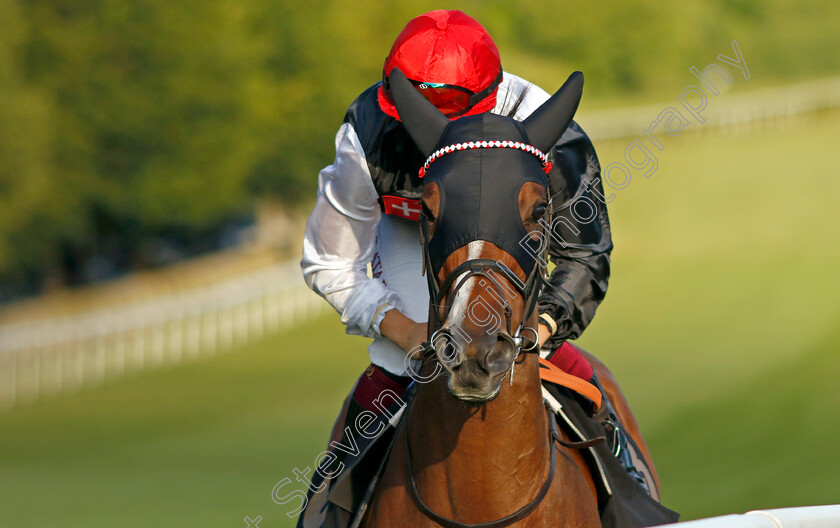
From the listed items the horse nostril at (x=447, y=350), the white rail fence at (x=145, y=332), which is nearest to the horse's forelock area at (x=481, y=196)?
the horse nostril at (x=447, y=350)

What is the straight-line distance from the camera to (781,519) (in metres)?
2.59

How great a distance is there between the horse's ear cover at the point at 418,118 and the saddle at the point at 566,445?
91 cm

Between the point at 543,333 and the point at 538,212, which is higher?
the point at 538,212

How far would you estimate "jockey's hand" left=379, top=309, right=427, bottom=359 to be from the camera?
305 cm

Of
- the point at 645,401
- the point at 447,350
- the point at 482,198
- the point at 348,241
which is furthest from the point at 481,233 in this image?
the point at 645,401

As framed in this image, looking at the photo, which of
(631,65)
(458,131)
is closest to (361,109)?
(458,131)

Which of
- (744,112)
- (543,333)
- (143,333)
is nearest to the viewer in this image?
(543,333)

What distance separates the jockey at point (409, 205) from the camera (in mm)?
3197

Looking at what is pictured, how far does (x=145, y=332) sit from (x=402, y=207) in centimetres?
1734

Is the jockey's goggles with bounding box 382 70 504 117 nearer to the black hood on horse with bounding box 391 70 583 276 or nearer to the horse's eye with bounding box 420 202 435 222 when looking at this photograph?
the black hood on horse with bounding box 391 70 583 276

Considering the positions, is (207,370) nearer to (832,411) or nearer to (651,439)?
(651,439)

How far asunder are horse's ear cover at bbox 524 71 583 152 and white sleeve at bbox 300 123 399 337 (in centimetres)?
76

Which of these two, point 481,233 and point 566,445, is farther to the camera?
point 566,445

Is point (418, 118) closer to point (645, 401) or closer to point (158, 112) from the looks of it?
point (645, 401)
